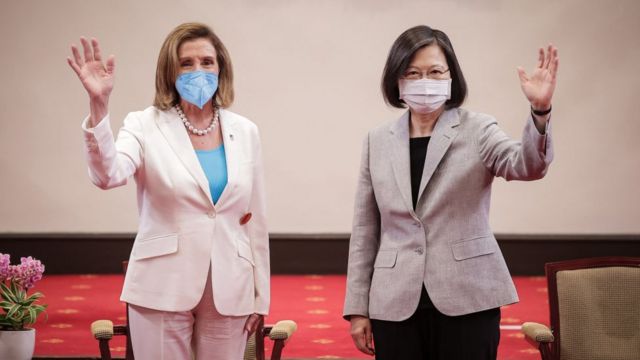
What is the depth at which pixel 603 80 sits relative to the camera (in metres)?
6.97

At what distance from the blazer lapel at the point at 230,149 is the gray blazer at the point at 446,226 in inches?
16.4

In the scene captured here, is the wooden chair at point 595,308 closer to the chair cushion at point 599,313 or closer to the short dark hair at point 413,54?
the chair cushion at point 599,313

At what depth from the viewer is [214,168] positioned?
232cm

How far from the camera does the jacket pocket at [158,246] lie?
7.24 feet

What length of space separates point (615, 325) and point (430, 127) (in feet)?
4.97

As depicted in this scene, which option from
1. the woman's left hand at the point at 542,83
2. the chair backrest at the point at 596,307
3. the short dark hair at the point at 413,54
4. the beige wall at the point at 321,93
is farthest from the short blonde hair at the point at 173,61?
the beige wall at the point at 321,93

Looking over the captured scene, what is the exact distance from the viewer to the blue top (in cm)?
228

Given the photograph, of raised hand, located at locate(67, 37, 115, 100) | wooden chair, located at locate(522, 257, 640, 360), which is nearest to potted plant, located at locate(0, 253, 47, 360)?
raised hand, located at locate(67, 37, 115, 100)

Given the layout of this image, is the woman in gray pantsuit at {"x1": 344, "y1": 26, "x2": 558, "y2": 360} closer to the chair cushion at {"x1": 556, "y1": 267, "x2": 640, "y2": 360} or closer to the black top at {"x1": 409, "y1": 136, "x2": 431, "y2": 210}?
the black top at {"x1": 409, "y1": 136, "x2": 431, "y2": 210}

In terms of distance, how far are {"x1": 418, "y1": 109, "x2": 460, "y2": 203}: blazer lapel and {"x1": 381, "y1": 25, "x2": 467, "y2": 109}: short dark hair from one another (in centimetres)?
8

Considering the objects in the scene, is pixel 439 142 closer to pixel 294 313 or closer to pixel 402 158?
pixel 402 158

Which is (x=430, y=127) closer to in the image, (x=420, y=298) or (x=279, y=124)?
(x=420, y=298)

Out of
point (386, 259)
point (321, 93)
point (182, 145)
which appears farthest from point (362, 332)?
point (321, 93)

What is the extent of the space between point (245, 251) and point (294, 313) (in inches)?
117
